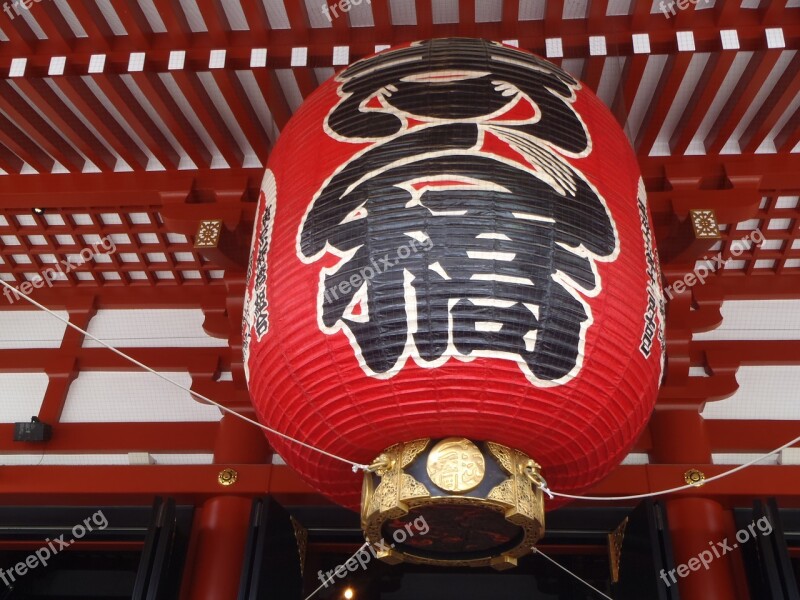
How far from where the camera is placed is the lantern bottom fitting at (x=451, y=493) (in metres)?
2.19

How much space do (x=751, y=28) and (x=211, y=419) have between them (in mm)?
3821

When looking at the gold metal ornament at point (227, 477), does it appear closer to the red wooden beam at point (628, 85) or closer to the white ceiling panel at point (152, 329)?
the white ceiling panel at point (152, 329)

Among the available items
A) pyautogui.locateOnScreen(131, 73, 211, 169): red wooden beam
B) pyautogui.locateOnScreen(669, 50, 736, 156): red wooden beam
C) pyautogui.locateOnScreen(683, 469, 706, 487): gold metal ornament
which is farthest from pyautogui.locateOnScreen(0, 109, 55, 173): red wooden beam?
pyautogui.locateOnScreen(683, 469, 706, 487): gold metal ornament

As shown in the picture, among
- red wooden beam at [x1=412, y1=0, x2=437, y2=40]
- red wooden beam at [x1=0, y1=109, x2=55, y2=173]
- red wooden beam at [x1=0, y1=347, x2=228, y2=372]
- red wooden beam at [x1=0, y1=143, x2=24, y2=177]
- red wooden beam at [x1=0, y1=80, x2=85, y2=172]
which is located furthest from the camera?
red wooden beam at [x1=0, y1=347, x2=228, y2=372]

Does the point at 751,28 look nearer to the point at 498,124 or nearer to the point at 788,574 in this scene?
the point at 498,124

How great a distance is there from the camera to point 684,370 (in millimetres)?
4363

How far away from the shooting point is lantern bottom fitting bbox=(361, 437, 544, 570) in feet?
7.19

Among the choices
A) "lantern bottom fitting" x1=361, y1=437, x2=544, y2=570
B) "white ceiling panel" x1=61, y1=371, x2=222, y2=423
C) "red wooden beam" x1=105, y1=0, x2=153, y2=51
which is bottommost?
"lantern bottom fitting" x1=361, y1=437, x2=544, y2=570

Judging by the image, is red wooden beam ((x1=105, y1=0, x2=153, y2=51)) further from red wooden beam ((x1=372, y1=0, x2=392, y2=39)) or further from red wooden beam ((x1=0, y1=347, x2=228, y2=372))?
red wooden beam ((x1=0, y1=347, x2=228, y2=372))

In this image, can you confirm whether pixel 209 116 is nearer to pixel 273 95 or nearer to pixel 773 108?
pixel 273 95

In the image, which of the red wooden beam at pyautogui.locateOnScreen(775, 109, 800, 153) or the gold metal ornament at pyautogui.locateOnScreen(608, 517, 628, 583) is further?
the gold metal ornament at pyautogui.locateOnScreen(608, 517, 628, 583)

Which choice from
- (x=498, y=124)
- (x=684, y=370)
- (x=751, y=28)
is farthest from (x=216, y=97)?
(x=684, y=370)

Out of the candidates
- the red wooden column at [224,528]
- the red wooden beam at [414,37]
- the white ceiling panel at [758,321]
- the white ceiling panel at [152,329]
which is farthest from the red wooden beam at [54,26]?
the white ceiling panel at [758,321]

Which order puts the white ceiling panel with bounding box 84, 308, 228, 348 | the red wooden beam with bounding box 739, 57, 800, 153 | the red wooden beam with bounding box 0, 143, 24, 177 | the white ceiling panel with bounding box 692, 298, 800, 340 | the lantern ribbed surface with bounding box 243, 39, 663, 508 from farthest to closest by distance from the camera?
the white ceiling panel with bounding box 84, 308, 228, 348, the white ceiling panel with bounding box 692, 298, 800, 340, the red wooden beam with bounding box 0, 143, 24, 177, the red wooden beam with bounding box 739, 57, 800, 153, the lantern ribbed surface with bounding box 243, 39, 663, 508
